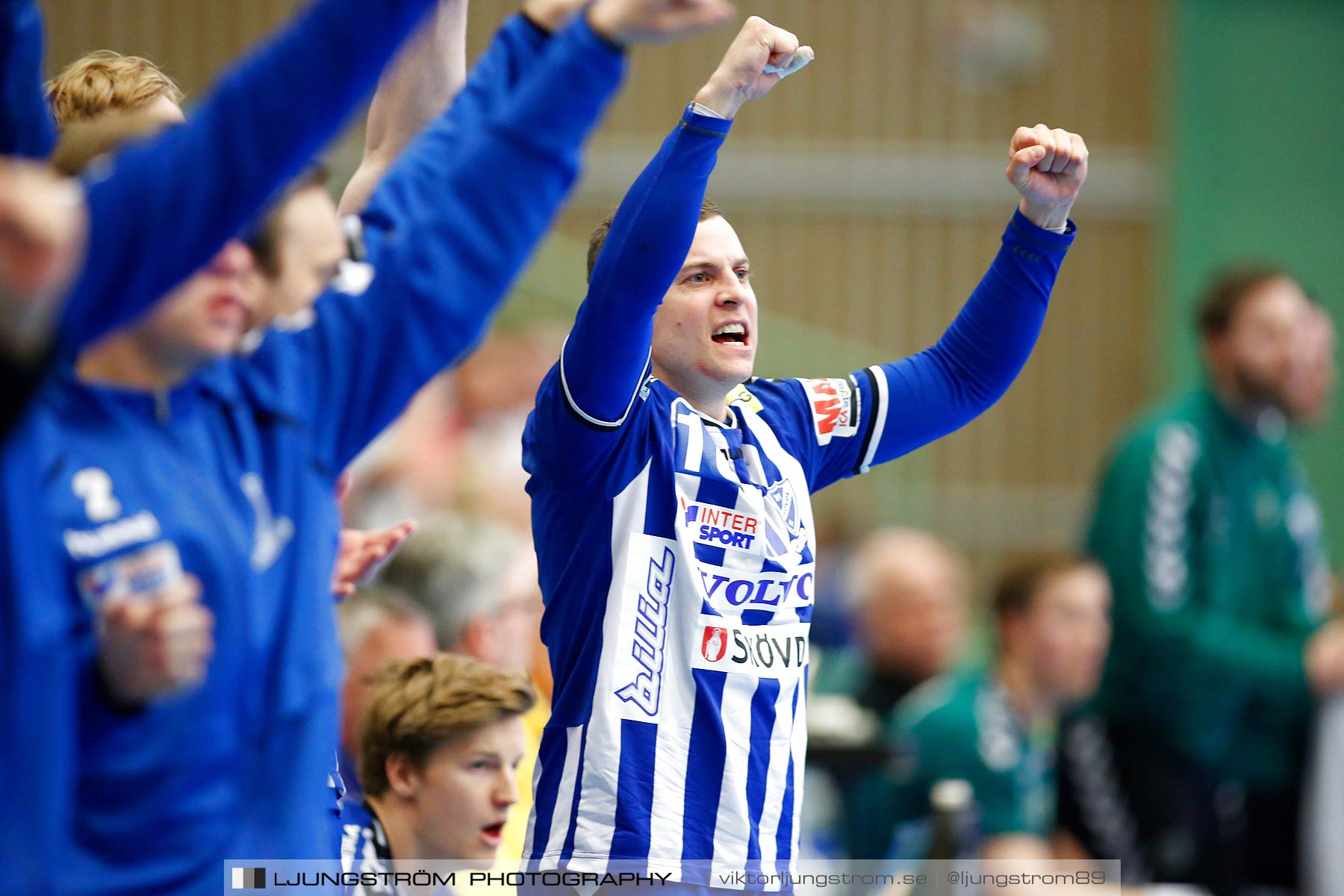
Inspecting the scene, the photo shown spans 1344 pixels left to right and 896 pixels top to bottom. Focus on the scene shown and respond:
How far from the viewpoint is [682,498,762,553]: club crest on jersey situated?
263 centimetres

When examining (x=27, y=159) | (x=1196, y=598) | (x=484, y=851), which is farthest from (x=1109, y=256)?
(x=27, y=159)

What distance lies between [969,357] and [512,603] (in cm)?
155

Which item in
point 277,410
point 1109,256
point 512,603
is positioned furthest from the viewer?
point 1109,256

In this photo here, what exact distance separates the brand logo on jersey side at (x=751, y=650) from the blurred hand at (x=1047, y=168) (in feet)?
3.14

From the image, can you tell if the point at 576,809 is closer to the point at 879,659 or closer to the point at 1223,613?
the point at 1223,613

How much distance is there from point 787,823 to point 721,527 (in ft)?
1.72

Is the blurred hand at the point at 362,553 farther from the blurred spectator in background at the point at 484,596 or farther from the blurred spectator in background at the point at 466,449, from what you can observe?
the blurred spectator in background at the point at 466,449

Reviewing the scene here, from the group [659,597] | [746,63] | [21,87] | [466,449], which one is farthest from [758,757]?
[466,449]

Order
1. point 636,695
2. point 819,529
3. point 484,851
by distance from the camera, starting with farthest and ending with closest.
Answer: point 819,529 < point 484,851 < point 636,695

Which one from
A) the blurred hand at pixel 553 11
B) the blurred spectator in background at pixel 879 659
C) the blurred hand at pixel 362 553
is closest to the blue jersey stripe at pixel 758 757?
the blurred hand at pixel 362 553

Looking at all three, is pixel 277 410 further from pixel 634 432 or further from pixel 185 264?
pixel 634 432

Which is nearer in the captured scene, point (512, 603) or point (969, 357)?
point (969, 357)

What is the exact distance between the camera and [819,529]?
9531 mm

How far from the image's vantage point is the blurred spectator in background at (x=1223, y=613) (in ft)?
17.9
